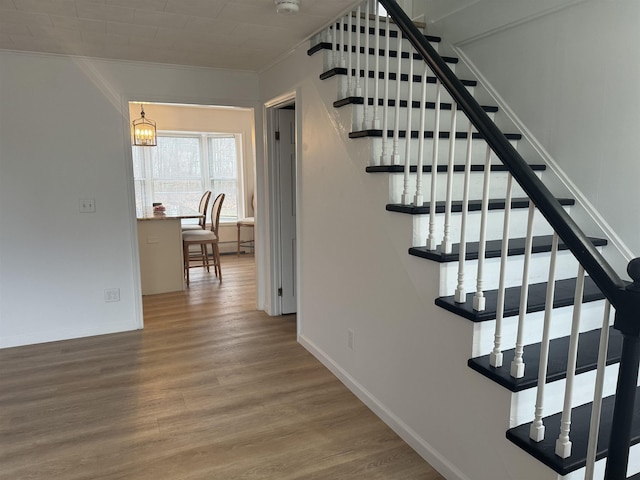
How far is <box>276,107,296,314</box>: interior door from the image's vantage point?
3928 millimetres

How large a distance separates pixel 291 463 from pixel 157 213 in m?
3.94

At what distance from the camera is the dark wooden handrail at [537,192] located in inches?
48.6

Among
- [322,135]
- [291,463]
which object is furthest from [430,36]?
[291,463]

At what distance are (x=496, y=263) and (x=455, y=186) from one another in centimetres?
57

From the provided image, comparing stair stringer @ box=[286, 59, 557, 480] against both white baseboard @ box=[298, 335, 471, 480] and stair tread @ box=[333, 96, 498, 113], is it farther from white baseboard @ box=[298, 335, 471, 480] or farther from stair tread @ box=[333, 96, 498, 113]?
stair tread @ box=[333, 96, 498, 113]

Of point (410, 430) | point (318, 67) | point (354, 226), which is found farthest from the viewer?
point (318, 67)

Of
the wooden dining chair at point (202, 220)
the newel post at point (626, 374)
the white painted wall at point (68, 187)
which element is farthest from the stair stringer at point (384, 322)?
the wooden dining chair at point (202, 220)

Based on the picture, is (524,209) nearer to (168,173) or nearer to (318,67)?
(318,67)

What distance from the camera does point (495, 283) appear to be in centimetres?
210

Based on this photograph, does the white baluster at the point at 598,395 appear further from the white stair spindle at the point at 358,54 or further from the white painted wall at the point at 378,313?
the white stair spindle at the point at 358,54

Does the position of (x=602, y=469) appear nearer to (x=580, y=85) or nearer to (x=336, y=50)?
(x=580, y=85)

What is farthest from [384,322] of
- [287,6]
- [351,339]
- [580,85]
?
[287,6]

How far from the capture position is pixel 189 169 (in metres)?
7.46

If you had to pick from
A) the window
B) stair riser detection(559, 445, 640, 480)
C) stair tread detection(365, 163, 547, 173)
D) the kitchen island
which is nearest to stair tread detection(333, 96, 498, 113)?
stair tread detection(365, 163, 547, 173)
